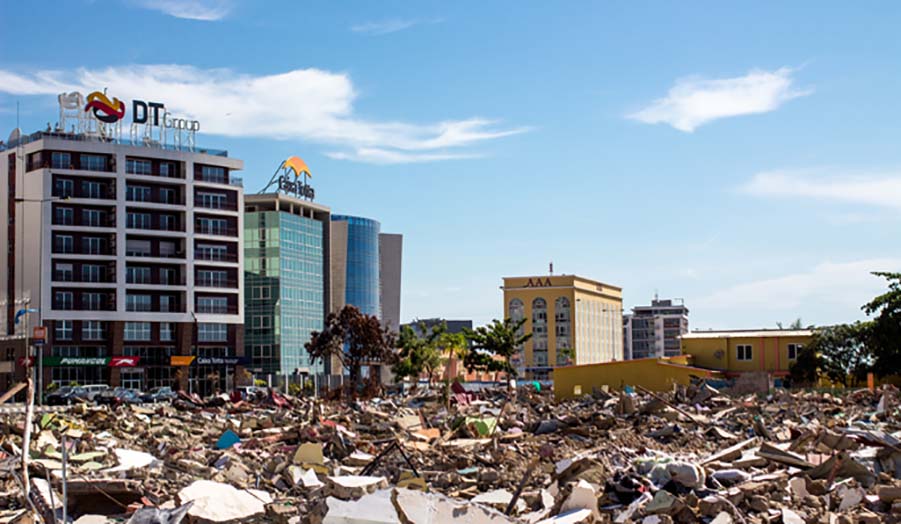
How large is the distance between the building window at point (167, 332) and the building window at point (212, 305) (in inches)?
89.1

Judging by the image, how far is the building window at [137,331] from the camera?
69.6 m

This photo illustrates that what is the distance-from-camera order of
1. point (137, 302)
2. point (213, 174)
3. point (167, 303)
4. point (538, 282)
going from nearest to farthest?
point (137, 302) → point (167, 303) → point (213, 174) → point (538, 282)

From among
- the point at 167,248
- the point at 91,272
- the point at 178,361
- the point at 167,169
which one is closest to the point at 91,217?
the point at 91,272

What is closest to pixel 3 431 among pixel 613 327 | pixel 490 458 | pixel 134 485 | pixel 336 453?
pixel 336 453

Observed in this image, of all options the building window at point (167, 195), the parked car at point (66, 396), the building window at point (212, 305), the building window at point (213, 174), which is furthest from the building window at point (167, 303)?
the parked car at point (66, 396)

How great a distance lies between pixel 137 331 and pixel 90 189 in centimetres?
1037

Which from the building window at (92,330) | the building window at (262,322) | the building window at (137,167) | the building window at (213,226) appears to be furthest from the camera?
the building window at (262,322)

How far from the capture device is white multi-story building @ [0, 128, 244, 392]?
67438 millimetres

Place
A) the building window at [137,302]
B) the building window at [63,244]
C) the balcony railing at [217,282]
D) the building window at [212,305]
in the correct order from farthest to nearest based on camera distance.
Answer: the balcony railing at [217,282]
the building window at [212,305]
the building window at [137,302]
the building window at [63,244]

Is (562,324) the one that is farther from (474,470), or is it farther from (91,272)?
(474,470)

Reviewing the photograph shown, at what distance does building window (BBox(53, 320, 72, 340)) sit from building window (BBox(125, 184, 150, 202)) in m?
9.54

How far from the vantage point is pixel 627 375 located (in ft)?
153

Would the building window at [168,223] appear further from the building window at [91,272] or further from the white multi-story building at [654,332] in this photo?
the white multi-story building at [654,332]

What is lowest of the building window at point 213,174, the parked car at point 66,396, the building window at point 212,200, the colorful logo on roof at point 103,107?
the parked car at point 66,396
